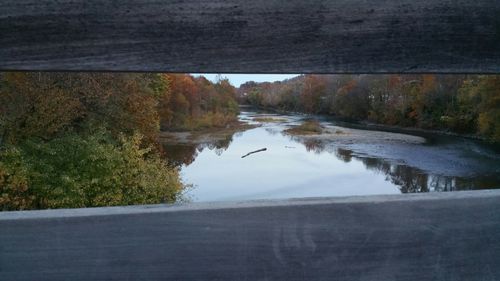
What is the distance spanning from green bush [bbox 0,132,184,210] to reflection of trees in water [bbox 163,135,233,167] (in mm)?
9465

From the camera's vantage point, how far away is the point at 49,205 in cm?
1520

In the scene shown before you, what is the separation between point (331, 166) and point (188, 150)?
11.5 m

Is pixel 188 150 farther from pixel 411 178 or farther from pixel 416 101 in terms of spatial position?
pixel 416 101

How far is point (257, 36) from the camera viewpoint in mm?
953

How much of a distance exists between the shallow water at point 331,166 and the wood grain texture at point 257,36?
1512 cm

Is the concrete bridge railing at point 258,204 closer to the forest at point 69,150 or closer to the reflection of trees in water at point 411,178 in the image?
the forest at point 69,150

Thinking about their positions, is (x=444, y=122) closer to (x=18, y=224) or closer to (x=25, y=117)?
(x=25, y=117)

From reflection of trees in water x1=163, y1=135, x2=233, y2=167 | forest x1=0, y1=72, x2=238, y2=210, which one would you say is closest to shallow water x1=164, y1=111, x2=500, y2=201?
reflection of trees in water x1=163, y1=135, x2=233, y2=167

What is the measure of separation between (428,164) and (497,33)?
2552 centimetres

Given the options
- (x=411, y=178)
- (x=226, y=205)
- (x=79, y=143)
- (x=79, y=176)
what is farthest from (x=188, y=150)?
(x=226, y=205)

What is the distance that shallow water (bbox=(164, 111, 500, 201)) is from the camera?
768 inches

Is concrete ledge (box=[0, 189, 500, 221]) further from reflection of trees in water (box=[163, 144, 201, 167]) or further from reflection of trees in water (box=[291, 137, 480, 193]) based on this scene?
reflection of trees in water (box=[163, 144, 201, 167])

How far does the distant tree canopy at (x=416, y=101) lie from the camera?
108 ft

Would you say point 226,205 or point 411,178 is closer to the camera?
point 226,205
